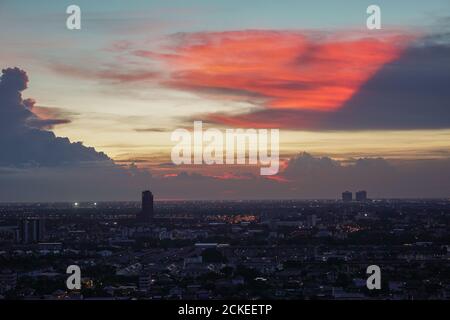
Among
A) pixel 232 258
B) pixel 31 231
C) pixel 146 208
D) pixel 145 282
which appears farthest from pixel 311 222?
pixel 145 282

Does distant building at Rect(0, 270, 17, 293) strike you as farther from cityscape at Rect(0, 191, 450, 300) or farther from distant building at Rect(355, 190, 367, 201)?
distant building at Rect(355, 190, 367, 201)

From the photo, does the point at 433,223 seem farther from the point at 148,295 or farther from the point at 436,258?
the point at 148,295

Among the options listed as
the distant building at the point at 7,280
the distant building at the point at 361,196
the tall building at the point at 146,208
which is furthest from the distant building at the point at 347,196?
the distant building at the point at 7,280

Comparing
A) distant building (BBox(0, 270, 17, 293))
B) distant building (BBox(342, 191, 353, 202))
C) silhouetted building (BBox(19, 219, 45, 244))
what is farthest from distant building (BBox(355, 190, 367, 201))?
distant building (BBox(0, 270, 17, 293))

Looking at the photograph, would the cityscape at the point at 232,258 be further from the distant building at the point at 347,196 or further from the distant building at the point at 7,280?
the distant building at the point at 347,196

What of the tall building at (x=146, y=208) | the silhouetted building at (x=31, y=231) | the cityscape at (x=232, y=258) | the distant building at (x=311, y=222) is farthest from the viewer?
the tall building at (x=146, y=208)
